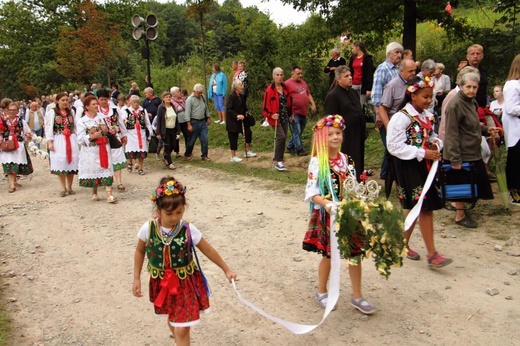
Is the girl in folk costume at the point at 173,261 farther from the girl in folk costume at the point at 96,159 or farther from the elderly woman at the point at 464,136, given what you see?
the girl in folk costume at the point at 96,159

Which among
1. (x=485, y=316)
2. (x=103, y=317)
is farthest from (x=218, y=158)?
(x=485, y=316)

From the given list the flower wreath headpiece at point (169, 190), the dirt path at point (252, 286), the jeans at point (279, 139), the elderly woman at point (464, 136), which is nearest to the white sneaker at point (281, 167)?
the jeans at point (279, 139)

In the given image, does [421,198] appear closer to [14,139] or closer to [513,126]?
[513,126]

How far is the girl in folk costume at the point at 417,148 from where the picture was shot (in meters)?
4.93

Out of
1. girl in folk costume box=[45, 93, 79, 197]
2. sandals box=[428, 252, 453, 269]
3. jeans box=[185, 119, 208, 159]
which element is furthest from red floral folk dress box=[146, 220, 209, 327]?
jeans box=[185, 119, 208, 159]

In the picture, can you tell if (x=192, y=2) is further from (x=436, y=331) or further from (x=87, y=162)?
(x=436, y=331)

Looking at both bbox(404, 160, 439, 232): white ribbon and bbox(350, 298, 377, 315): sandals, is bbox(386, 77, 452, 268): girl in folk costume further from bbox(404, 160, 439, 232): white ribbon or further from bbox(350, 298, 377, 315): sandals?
bbox(350, 298, 377, 315): sandals

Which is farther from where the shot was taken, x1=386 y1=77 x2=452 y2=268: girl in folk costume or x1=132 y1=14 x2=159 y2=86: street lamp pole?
x1=132 y1=14 x2=159 y2=86: street lamp pole

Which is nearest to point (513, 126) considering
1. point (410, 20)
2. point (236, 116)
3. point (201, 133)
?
point (410, 20)

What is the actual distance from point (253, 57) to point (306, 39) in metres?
3.24

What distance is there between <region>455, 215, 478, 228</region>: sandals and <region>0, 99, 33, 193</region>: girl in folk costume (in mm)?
8905

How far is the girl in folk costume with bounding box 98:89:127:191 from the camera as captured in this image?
29.6ft

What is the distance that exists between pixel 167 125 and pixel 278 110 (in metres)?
3.01

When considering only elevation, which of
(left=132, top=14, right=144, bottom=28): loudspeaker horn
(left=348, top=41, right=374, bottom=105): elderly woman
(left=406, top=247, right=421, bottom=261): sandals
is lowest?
(left=406, top=247, right=421, bottom=261): sandals
